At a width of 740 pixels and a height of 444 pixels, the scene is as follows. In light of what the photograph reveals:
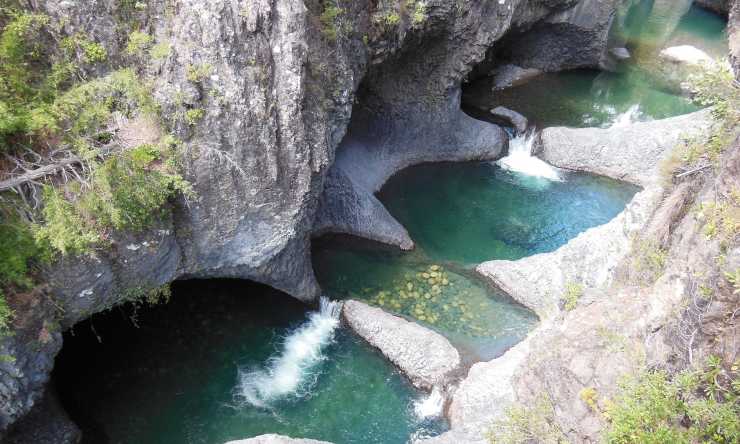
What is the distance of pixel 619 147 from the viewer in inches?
796

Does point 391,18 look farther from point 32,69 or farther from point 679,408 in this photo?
point 679,408

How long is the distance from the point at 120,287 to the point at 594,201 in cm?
1595

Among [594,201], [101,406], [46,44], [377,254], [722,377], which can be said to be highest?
[46,44]

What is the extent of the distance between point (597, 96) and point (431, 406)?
20105 mm

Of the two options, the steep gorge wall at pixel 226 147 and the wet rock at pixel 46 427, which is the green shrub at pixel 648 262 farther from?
the wet rock at pixel 46 427

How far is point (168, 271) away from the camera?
37.0 ft

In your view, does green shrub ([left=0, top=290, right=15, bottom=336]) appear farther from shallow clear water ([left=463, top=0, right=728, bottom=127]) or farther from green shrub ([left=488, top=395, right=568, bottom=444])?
shallow clear water ([left=463, top=0, right=728, bottom=127])

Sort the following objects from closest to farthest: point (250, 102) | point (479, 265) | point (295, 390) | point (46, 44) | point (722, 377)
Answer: point (722, 377), point (46, 44), point (250, 102), point (295, 390), point (479, 265)

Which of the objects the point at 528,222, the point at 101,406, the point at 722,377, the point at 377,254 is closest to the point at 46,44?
the point at 101,406

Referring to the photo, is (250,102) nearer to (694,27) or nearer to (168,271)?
(168,271)

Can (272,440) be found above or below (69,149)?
below

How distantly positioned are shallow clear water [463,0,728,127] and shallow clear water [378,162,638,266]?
4490 mm

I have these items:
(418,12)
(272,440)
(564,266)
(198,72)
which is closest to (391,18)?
(418,12)

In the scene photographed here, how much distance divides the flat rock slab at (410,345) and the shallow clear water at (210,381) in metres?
0.31
